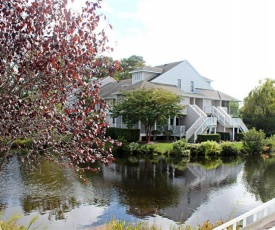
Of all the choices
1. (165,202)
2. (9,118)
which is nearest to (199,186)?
(165,202)

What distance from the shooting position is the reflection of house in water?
11.8 m

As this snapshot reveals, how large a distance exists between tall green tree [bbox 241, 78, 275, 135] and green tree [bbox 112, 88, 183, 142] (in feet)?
50.8

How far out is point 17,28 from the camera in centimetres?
381

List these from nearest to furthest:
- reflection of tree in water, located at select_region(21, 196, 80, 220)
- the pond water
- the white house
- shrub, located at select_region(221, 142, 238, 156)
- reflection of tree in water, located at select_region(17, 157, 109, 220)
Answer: the pond water
reflection of tree in water, located at select_region(21, 196, 80, 220)
reflection of tree in water, located at select_region(17, 157, 109, 220)
shrub, located at select_region(221, 142, 238, 156)
the white house

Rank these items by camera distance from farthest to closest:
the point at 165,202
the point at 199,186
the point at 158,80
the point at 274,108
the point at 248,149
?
the point at 274,108, the point at 158,80, the point at 248,149, the point at 199,186, the point at 165,202

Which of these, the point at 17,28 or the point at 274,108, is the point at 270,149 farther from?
the point at 17,28

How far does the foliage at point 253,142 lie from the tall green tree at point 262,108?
1121 centimetres

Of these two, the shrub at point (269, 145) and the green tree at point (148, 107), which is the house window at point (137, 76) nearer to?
the green tree at point (148, 107)

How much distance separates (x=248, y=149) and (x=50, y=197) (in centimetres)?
2218

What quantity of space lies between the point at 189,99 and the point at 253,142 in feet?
33.8

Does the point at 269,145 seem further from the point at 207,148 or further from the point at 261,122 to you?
the point at 261,122

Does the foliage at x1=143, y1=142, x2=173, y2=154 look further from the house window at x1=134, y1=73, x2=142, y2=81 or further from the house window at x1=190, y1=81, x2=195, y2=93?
the house window at x1=190, y1=81, x2=195, y2=93

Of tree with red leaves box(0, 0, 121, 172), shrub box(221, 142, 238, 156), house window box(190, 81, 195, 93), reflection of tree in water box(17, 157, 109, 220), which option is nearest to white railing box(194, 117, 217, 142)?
shrub box(221, 142, 238, 156)

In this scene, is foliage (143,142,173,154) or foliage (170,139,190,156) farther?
foliage (143,142,173,154)
